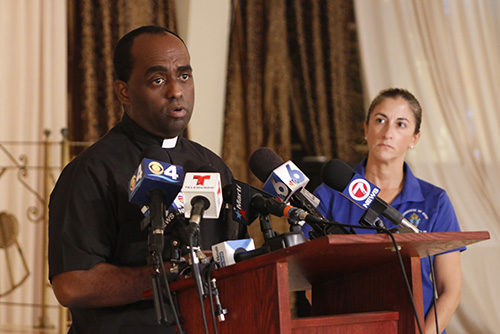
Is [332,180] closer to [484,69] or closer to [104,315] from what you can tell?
[104,315]

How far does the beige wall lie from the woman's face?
8.90ft

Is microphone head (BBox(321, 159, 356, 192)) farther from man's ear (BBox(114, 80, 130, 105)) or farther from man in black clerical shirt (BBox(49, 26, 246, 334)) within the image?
man's ear (BBox(114, 80, 130, 105))

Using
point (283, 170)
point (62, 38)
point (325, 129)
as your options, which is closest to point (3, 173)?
point (62, 38)

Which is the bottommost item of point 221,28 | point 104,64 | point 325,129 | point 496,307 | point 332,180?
point 496,307

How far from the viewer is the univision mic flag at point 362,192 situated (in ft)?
5.04

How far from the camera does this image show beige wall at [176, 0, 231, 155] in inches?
206

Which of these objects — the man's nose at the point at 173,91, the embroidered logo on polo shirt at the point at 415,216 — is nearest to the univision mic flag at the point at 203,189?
the man's nose at the point at 173,91

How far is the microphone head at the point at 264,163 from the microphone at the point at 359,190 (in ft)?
0.41

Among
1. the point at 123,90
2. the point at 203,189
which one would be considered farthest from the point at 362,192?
the point at 123,90

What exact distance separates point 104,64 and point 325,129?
1.91m

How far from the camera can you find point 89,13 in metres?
5.02

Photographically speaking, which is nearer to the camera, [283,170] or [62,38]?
[283,170]

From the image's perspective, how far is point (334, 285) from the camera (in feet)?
5.33

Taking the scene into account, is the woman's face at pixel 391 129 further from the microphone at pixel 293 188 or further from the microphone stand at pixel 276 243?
the microphone stand at pixel 276 243
